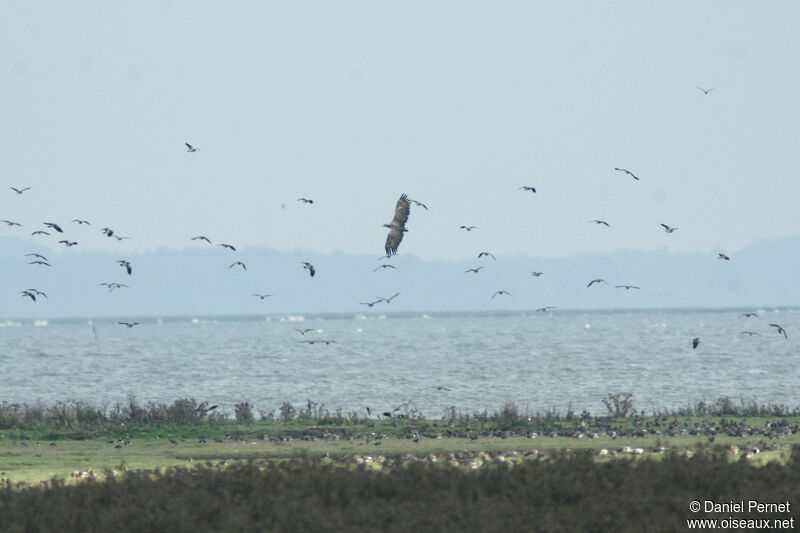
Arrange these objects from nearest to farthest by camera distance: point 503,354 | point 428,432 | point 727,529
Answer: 1. point 727,529
2. point 428,432
3. point 503,354

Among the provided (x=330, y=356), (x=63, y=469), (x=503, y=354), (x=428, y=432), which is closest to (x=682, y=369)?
(x=503, y=354)

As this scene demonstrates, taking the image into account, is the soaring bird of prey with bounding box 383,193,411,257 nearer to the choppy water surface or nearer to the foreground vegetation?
the foreground vegetation

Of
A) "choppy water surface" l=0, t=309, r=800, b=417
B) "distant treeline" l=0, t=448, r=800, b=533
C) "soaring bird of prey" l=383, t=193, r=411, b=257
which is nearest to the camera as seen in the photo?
"distant treeline" l=0, t=448, r=800, b=533

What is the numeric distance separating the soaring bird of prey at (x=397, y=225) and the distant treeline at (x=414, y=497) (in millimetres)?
10408

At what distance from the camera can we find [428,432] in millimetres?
34625

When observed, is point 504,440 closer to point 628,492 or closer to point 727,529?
point 628,492

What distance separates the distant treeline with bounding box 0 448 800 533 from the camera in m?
14.7

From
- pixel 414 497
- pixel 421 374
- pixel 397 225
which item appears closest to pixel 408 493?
pixel 414 497

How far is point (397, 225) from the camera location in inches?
1135

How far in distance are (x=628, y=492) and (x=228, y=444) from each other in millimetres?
18325

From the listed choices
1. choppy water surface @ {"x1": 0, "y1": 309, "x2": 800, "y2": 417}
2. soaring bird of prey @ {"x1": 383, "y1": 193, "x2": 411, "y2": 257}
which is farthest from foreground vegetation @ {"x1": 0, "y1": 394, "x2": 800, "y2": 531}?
choppy water surface @ {"x1": 0, "y1": 309, "x2": 800, "y2": 417}

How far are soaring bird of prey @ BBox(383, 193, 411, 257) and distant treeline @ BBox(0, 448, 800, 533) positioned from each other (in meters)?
10.4

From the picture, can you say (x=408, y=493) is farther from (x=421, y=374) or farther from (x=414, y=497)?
(x=421, y=374)

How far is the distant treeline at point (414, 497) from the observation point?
14.7 meters
